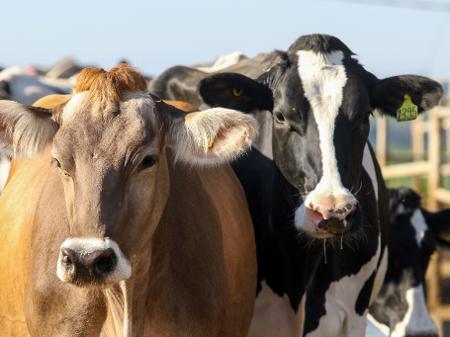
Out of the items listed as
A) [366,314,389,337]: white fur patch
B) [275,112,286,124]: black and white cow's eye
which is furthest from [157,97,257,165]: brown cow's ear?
[366,314,389,337]: white fur patch

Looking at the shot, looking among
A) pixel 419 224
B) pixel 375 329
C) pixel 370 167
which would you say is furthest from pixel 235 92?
pixel 375 329

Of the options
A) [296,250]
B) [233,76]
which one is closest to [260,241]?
[296,250]

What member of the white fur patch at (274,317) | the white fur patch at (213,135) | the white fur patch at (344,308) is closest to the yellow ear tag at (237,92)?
the white fur patch at (274,317)

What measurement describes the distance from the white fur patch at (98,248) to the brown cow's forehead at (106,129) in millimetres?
354

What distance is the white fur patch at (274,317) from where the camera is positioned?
253 inches

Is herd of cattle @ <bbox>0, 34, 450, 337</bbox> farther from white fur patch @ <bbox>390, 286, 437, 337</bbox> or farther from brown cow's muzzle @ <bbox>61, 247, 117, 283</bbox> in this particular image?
white fur patch @ <bbox>390, 286, 437, 337</bbox>

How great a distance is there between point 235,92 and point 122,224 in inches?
72.1

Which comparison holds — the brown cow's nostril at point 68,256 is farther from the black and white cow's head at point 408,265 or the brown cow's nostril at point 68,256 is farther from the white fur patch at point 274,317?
the black and white cow's head at point 408,265

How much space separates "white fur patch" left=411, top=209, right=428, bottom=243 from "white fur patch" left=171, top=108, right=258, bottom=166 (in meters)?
4.04

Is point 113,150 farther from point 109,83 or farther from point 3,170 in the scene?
point 3,170

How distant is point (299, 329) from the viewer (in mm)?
6414

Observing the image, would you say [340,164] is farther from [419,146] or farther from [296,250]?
[419,146]

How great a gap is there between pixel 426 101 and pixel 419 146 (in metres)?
9.21

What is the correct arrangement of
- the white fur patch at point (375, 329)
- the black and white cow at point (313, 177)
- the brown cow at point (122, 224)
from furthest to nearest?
the white fur patch at point (375, 329), the black and white cow at point (313, 177), the brown cow at point (122, 224)
